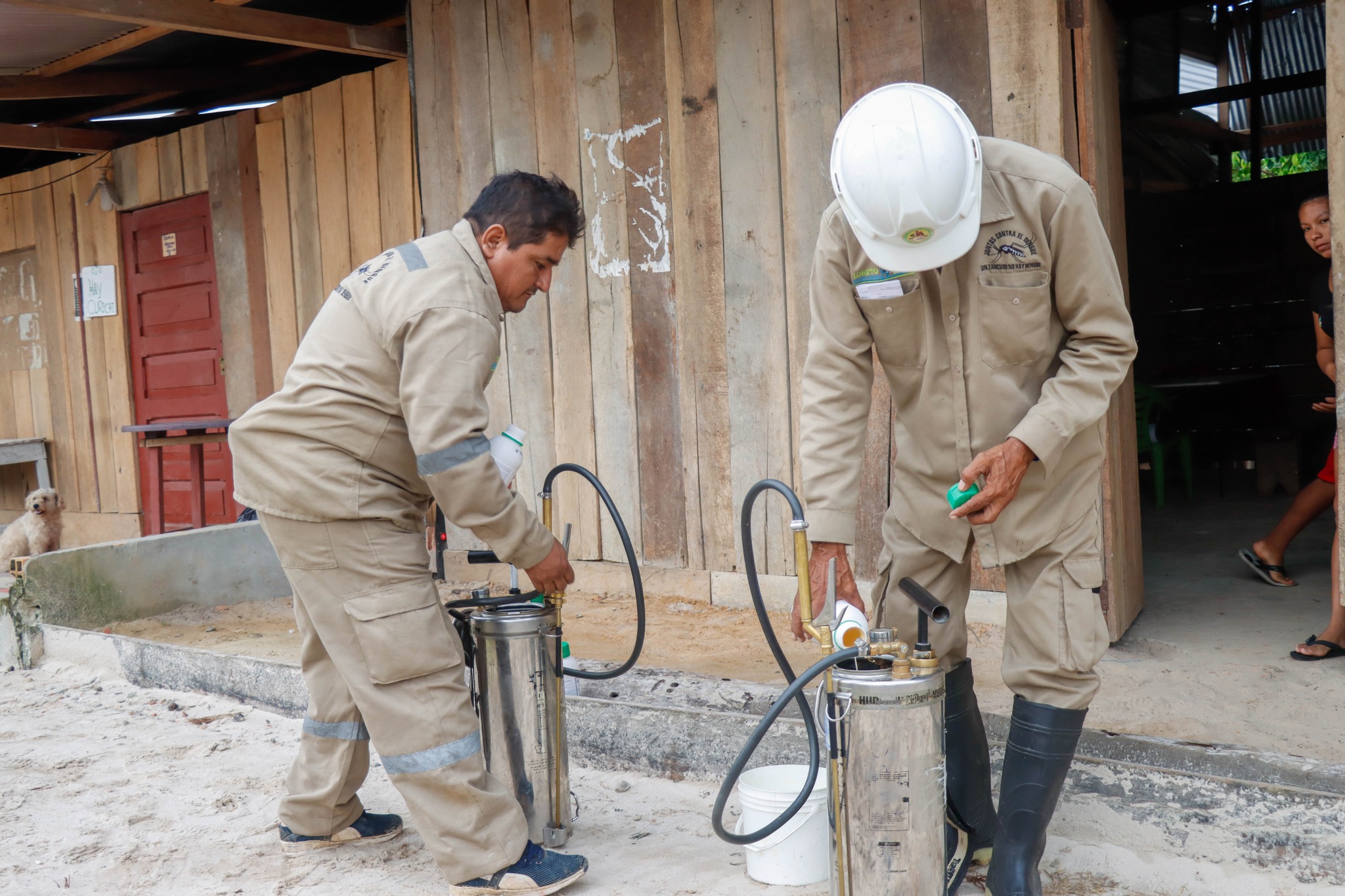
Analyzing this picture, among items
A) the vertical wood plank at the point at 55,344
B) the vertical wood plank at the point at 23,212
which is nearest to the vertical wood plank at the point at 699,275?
the vertical wood plank at the point at 55,344

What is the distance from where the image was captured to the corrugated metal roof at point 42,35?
5.67 meters

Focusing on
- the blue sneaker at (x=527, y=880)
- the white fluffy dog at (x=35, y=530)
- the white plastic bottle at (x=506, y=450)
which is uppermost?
the white plastic bottle at (x=506, y=450)

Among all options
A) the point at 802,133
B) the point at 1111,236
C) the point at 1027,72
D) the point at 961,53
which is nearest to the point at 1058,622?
the point at 1111,236

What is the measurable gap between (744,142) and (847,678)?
313 cm

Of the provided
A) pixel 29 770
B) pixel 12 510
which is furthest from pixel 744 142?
pixel 12 510

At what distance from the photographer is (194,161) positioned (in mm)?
7625

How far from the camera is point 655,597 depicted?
5.21 metres

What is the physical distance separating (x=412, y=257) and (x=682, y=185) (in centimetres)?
257

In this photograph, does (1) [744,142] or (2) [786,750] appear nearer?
(2) [786,750]

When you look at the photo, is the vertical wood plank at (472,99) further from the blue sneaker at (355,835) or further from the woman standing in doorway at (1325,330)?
the woman standing in doorway at (1325,330)

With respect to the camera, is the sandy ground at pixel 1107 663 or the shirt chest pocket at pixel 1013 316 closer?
the shirt chest pocket at pixel 1013 316

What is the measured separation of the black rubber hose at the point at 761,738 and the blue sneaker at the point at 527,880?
53 cm

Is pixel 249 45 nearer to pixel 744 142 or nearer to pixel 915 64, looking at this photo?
pixel 744 142

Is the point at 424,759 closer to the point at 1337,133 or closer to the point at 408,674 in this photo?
the point at 408,674
